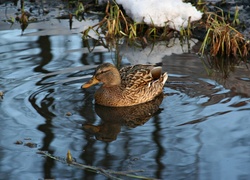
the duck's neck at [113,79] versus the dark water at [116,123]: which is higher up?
the duck's neck at [113,79]

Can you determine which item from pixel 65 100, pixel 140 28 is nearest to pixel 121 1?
pixel 140 28

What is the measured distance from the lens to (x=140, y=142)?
6789 mm

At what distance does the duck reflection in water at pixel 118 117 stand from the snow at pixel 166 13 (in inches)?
99.3

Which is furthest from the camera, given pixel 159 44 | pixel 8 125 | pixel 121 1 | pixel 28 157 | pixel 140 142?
pixel 121 1

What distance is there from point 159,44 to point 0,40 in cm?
258

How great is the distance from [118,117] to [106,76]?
0.77 metres

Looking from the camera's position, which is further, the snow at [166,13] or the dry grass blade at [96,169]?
the snow at [166,13]

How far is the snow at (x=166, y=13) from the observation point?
10828mm

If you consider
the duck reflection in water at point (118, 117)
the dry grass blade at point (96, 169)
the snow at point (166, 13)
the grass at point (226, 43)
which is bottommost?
the dry grass blade at point (96, 169)

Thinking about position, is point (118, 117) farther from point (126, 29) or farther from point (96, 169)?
point (126, 29)

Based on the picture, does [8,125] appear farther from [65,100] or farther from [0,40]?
[0,40]

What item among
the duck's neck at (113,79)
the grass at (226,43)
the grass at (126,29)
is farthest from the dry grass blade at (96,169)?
the grass at (126,29)

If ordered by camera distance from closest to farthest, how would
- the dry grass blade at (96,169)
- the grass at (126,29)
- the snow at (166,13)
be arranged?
the dry grass blade at (96,169)
the grass at (126,29)
the snow at (166,13)

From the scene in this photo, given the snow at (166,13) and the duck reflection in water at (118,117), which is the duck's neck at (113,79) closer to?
the duck reflection in water at (118,117)
